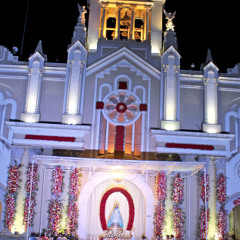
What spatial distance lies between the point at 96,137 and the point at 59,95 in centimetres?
361

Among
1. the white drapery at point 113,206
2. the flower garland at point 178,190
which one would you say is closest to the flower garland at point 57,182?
the white drapery at point 113,206

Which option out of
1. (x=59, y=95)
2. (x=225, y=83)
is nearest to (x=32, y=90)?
(x=59, y=95)

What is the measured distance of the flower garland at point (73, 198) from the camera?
22.4 meters

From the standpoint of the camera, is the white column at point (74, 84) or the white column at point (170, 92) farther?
the white column at point (170, 92)

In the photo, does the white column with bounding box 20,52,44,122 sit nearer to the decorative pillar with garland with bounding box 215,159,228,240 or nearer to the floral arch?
the floral arch

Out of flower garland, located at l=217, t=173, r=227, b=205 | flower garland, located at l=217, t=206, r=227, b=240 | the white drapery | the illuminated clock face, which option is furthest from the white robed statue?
flower garland, located at l=217, t=173, r=227, b=205

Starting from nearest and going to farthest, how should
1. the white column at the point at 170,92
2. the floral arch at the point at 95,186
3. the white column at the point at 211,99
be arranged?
the floral arch at the point at 95,186 → the white column at the point at 170,92 → the white column at the point at 211,99

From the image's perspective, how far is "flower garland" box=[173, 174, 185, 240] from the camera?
22453 mm

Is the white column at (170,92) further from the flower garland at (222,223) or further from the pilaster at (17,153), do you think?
the pilaster at (17,153)

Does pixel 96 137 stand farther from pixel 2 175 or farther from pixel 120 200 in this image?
pixel 2 175

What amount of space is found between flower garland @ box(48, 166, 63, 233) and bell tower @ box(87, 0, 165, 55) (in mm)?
8768

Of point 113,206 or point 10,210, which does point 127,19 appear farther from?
point 10,210

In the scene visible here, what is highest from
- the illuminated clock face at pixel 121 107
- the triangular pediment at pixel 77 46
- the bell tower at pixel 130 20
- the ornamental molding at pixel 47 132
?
the bell tower at pixel 130 20

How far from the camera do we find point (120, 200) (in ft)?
78.1
